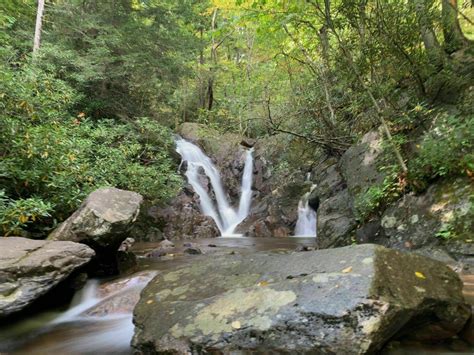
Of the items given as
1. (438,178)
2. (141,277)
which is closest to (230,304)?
(141,277)

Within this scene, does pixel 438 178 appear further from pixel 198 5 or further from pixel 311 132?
pixel 198 5

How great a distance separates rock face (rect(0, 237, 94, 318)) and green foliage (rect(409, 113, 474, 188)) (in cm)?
481

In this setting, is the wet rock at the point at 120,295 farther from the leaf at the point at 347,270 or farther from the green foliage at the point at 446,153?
the green foliage at the point at 446,153

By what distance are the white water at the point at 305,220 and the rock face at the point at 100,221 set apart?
679 centimetres

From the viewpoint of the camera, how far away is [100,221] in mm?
4941

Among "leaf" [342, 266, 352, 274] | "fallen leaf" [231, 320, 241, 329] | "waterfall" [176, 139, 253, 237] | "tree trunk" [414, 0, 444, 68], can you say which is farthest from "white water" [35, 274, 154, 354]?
"waterfall" [176, 139, 253, 237]

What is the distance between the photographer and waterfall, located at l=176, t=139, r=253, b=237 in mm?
13347

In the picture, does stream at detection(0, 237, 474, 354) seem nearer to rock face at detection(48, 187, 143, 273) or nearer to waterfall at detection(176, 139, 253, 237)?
rock face at detection(48, 187, 143, 273)

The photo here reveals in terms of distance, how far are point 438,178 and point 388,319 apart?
3.75 meters

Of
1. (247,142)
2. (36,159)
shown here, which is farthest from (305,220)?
(36,159)

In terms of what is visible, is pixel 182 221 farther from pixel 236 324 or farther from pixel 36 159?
pixel 236 324

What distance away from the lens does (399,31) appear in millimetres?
5715

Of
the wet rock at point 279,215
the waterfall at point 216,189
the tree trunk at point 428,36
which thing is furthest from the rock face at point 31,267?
the waterfall at point 216,189

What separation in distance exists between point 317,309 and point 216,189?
12216 mm
